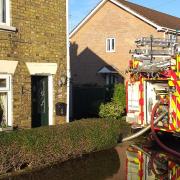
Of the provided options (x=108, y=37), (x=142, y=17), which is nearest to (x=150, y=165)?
(x=142, y=17)

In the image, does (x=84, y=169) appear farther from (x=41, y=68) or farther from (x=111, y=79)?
(x=111, y=79)

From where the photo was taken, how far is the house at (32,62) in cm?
1262

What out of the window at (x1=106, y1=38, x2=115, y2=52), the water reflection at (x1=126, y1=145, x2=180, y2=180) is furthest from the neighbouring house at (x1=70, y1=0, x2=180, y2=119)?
the water reflection at (x1=126, y1=145, x2=180, y2=180)

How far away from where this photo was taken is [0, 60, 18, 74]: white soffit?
12.3 meters

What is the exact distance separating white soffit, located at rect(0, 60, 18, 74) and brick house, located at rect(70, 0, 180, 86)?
20.2 m

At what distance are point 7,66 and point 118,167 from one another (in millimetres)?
4128

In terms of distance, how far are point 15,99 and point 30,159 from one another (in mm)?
2794

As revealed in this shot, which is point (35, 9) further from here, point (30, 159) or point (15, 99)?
point (30, 159)

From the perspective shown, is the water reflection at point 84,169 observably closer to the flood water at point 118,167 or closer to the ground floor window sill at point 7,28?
the flood water at point 118,167

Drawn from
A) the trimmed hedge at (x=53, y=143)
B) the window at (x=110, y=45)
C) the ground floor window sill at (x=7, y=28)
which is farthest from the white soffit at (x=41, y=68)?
the window at (x=110, y=45)

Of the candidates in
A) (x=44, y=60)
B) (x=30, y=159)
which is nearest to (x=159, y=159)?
(x=30, y=159)

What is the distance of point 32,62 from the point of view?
43.9 ft

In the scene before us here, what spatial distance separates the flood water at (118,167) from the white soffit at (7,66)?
3054 mm

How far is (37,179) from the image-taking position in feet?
31.7
